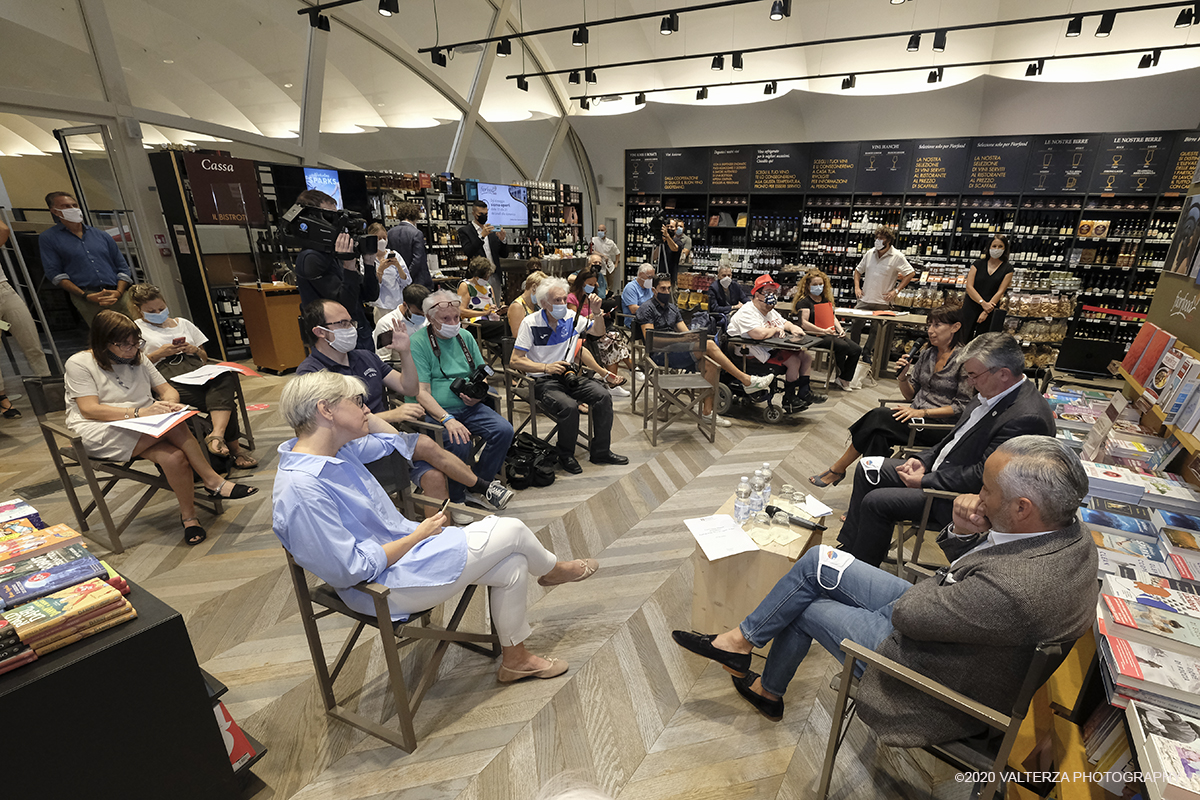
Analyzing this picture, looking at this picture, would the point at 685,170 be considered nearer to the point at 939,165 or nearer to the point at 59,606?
the point at 939,165

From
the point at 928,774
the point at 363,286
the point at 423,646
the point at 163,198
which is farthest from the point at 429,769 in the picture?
the point at 163,198

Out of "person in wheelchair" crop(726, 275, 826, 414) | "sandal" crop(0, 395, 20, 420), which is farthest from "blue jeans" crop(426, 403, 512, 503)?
"sandal" crop(0, 395, 20, 420)

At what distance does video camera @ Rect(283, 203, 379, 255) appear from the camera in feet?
12.9

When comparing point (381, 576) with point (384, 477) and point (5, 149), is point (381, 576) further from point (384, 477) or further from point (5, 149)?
point (5, 149)

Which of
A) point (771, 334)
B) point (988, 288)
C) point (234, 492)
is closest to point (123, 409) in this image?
point (234, 492)

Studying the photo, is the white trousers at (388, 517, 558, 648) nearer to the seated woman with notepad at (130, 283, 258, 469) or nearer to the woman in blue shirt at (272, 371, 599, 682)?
the woman in blue shirt at (272, 371, 599, 682)

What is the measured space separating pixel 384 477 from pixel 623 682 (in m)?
1.43

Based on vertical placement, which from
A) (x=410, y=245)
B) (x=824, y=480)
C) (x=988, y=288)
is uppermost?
(x=410, y=245)

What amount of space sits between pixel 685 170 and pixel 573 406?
809 centimetres

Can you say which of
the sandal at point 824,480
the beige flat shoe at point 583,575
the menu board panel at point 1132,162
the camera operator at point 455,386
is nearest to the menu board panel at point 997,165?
the menu board panel at point 1132,162

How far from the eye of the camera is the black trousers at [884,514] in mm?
2646

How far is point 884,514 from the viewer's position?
268cm

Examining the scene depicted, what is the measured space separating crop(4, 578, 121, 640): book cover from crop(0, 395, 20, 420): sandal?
18.2 ft

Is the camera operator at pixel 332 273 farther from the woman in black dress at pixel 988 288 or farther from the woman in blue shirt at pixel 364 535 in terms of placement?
the woman in black dress at pixel 988 288
